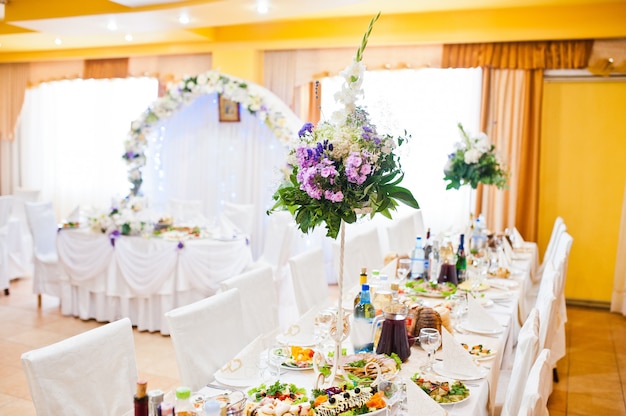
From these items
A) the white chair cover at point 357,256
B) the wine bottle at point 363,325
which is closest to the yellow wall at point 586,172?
the white chair cover at point 357,256

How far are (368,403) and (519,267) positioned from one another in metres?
2.84

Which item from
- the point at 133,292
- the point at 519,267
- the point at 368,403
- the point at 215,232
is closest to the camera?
the point at 368,403

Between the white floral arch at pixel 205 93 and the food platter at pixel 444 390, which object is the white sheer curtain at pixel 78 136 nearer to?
the white floral arch at pixel 205 93

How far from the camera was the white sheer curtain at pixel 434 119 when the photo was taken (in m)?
6.46

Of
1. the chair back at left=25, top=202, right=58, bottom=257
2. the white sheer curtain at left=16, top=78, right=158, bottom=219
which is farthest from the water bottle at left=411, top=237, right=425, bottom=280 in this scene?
the white sheer curtain at left=16, top=78, right=158, bottom=219

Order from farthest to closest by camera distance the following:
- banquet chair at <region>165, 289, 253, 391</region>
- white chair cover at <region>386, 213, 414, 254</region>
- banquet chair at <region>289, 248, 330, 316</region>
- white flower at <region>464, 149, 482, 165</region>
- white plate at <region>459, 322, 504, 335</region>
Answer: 1. white chair cover at <region>386, 213, 414, 254</region>
2. white flower at <region>464, 149, 482, 165</region>
3. banquet chair at <region>289, 248, 330, 316</region>
4. white plate at <region>459, 322, 504, 335</region>
5. banquet chair at <region>165, 289, 253, 391</region>

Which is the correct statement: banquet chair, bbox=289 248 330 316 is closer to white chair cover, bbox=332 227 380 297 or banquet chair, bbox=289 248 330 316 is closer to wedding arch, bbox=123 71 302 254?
white chair cover, bbox=332 227 380 297

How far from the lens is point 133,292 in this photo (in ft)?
16.2

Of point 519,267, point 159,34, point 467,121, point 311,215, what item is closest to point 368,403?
point 311,215

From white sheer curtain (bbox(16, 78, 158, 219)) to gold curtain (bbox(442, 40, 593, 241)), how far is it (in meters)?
4.69

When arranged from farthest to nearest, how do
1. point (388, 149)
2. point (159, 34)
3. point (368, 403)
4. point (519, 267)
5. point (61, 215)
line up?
1. point (61, 215)
2. point (159, 34)
3. point (519, 267)
4. point (388, 149)
5. point (368, 403)

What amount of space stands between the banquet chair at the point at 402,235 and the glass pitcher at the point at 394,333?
2.37 metres

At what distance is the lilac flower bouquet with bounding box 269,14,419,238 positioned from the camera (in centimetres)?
192

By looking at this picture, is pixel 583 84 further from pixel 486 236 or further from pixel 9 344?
pixel 9 344
